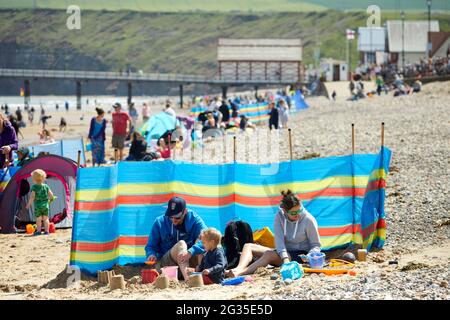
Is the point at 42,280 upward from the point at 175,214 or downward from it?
downward

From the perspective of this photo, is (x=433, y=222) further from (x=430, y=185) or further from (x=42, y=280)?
(x=42, y=280)

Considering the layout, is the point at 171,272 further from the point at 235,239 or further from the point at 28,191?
the point at 28,191

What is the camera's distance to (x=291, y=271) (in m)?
9.52

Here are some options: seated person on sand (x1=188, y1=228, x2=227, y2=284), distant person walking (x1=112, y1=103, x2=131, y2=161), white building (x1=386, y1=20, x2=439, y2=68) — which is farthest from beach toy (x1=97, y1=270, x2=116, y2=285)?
white building (x1=386, y1=20, x2=439, y2=68)

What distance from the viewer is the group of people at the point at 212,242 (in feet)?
32.8

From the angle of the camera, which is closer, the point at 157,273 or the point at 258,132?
the point at 157,273

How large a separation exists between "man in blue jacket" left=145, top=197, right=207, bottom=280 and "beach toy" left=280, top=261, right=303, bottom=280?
3.32 feet

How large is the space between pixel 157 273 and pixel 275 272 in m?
1.18

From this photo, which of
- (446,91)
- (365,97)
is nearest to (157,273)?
(446,91)

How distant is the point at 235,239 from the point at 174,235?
0.64 metres

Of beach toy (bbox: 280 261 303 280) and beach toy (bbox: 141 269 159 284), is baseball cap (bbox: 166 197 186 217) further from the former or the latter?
beach toy (bbox: 280 261 303 280)

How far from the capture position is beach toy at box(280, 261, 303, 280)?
9.49 meters
